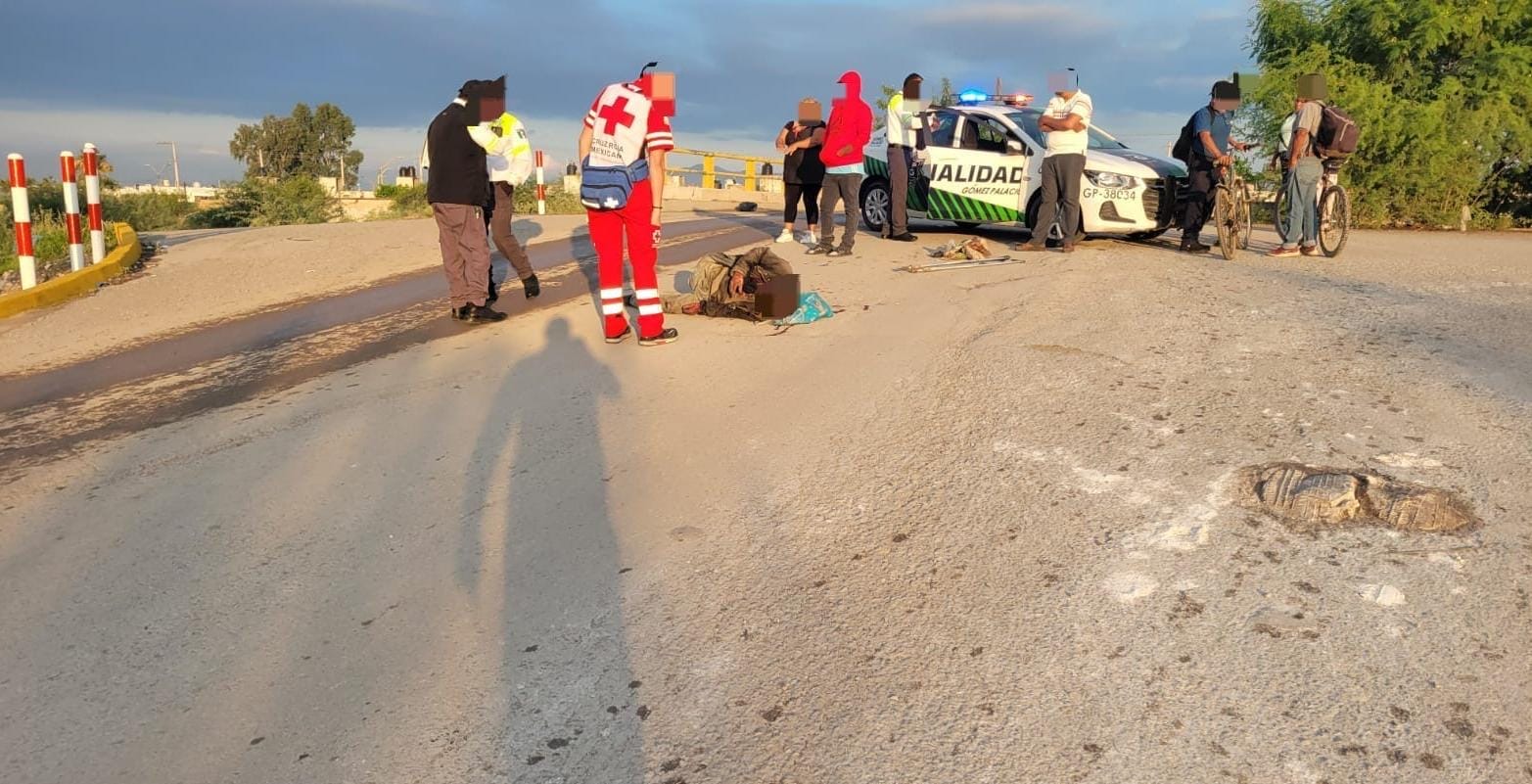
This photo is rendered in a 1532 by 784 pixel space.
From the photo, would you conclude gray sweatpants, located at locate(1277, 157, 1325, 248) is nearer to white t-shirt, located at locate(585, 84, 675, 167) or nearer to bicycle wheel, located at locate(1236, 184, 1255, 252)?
bicycle wheel, located at locate(1236, 184, 1255, 252)

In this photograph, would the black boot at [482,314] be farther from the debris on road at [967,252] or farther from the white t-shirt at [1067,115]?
the white t-shirt at [1067,115]

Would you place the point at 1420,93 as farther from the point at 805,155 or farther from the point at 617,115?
the point at 617,115

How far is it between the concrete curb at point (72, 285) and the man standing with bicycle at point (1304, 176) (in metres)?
11.6

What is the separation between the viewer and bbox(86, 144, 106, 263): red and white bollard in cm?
1058

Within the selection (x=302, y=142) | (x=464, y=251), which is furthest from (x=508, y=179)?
(x=302, y=142)

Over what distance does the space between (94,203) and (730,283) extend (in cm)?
742

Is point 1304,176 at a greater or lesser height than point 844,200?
greater

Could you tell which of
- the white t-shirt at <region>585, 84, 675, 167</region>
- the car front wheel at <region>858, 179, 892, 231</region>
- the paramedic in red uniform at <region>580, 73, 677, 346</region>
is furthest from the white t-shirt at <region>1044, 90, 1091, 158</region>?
the white t-shirt at <region>585, 84, 675, 167</region>

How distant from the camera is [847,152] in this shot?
11164 millimetres

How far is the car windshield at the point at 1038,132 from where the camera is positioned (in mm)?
11781

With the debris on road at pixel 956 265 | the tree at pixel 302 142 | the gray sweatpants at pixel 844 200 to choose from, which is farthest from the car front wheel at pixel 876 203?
the tree at pixel 302 142

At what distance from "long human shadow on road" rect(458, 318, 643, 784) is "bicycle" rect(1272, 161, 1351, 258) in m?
7.95

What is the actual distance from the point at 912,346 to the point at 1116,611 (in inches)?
138

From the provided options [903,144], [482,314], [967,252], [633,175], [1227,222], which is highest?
[903,144]
